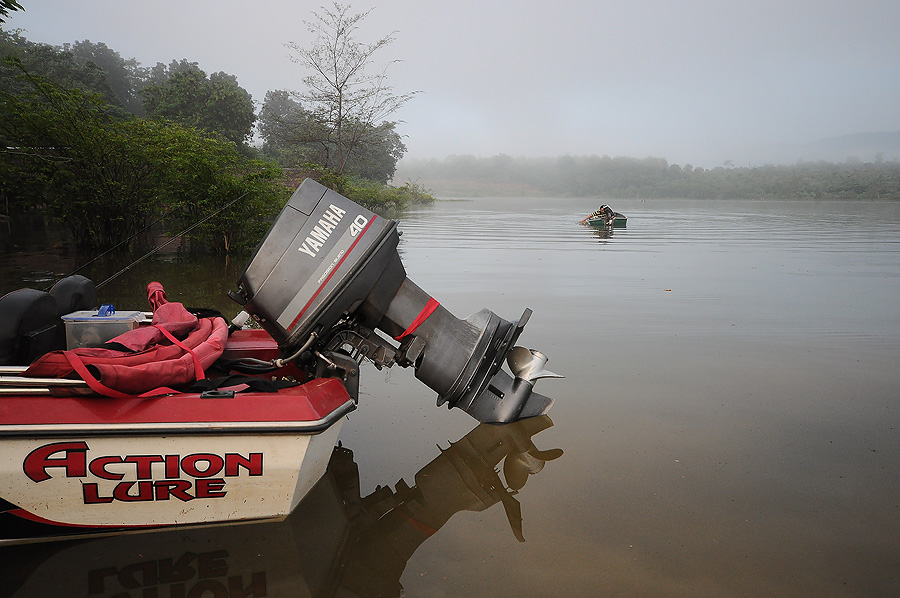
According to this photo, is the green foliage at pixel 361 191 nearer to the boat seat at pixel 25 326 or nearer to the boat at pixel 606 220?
the boat seat at pixel 25 326

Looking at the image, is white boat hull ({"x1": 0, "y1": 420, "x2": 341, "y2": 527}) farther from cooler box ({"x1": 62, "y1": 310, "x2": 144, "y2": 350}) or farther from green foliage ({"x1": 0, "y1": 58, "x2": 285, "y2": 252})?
green foliage ({"x1": 0, "y1": 58, "x2": 285, "y2": 252})

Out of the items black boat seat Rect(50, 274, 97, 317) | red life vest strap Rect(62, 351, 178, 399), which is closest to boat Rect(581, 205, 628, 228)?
black boat seat Rect(50, 274, 97, 317)

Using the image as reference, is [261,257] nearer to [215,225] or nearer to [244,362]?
[244,362]

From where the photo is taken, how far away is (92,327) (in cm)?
288

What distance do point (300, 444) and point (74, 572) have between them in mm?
1008

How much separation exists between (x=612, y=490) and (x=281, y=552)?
1.71 m

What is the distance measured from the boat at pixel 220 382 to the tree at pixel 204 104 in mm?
28034

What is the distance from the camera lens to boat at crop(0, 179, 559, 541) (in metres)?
2.21

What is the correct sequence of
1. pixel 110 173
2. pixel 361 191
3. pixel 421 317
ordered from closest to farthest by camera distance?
pixel 421 317, pixel 110 173, pixel 361 191

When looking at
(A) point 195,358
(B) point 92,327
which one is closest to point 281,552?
(A) point 195,358

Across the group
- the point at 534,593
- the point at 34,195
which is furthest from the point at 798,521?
the point at 34,195

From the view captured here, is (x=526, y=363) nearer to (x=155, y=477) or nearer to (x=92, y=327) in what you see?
(x=155, y=477)

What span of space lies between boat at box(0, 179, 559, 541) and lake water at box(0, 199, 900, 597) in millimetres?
264

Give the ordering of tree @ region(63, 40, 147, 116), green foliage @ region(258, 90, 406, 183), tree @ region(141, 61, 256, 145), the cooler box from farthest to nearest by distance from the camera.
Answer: tree @ region(63, 40, 147, 116) < tree @ region(141, 61, 256, 145) < green foliage @ region(258, 90, 406, 183) < the cooler box
